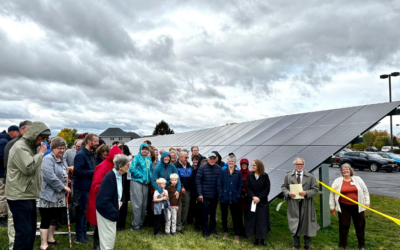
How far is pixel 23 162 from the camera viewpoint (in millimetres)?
3705

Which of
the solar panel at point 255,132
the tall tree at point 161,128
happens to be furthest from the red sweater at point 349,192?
the tall tree at point 161,128

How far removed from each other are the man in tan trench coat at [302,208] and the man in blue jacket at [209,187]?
5.27 ft

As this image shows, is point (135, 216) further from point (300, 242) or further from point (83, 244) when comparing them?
point (300, 242)

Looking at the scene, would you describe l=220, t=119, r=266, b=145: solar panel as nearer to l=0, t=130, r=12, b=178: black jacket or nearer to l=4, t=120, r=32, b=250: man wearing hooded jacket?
l=0, t=130, r=12, b=178: black jacket

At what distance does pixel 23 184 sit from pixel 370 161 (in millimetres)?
23884

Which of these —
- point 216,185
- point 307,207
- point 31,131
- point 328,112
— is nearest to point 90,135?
point 31,131

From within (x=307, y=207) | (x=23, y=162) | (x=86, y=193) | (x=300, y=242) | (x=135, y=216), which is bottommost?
(x=300, y=242)

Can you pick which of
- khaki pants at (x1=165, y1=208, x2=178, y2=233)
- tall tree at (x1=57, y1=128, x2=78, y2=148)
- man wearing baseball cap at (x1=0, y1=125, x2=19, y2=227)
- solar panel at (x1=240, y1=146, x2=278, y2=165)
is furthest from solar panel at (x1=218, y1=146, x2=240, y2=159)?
tall tree at (x1=57, y1=128, x2=78, y2=148)

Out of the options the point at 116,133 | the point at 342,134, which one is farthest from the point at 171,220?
the point at 116,133

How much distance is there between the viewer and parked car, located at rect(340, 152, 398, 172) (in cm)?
2031

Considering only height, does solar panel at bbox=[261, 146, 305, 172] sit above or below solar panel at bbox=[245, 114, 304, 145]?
below

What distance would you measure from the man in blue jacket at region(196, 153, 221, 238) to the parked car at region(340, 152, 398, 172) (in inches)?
Answer: 719

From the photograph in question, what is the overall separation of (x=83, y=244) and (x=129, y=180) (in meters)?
2.25

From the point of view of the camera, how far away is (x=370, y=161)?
843 inches
